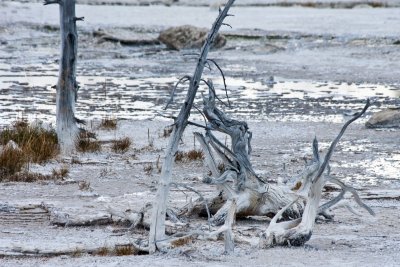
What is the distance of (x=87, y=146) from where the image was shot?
500 inches

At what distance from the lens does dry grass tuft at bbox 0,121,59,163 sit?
1185cm

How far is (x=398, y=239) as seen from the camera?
8.41m

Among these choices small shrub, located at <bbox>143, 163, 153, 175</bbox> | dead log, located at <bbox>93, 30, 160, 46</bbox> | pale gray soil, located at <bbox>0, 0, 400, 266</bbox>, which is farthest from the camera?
dead log, located at <bbox>93, 30, 160, 46</bbox>

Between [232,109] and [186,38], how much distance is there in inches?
452

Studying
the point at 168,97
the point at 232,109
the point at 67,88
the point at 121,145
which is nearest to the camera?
the point at 67,88

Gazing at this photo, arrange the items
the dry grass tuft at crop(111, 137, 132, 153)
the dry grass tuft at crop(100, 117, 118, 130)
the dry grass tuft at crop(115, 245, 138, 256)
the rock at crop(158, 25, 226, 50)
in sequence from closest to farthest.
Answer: the dry grass tuft at crop(115, 245, 138, 256), the dry grass tuft at crop(111, 137, 132, 153), the dry grass tuft at crop(100, 117, 118, 130), the rock at crop(158, 25, 226, 50)

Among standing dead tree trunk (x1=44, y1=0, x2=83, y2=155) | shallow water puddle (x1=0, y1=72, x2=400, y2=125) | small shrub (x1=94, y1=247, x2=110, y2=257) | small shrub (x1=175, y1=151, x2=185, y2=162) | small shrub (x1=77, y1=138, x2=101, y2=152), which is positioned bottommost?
small shrub (x1=94, y1=247, x2=110, y2=257)

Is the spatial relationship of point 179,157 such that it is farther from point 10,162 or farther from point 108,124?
point 108,124

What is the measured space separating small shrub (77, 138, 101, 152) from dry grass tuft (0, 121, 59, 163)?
296mm

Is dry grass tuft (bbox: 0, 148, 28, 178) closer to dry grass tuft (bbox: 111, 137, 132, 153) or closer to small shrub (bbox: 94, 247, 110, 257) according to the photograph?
dry grass tuft (bbox: 111, 137, 132, 153)

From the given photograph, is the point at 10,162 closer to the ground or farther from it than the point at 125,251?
farther from it

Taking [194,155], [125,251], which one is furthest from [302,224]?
[194,155]

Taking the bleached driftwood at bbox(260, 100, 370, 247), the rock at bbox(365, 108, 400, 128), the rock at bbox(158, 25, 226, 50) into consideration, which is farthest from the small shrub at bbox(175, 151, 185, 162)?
the rock at bbox(158, 25, 226, 50)

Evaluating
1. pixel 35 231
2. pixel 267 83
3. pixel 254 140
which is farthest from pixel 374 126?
pixel 35 231
